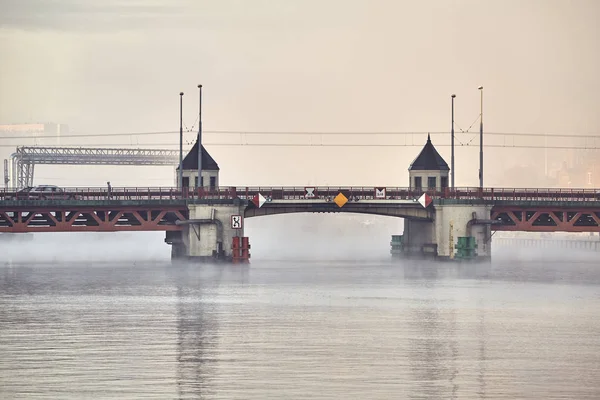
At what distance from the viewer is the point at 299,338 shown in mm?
62000

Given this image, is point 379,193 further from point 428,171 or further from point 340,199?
point 428,171

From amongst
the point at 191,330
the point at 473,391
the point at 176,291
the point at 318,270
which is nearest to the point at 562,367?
the point at 473,391

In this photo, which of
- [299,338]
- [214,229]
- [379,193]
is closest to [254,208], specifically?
[214,229]

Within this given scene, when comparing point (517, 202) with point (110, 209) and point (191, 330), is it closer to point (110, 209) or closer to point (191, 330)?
point (110, 209)

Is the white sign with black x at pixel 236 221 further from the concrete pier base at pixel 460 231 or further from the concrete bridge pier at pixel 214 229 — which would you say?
the concrete pier base at pixel 460 231

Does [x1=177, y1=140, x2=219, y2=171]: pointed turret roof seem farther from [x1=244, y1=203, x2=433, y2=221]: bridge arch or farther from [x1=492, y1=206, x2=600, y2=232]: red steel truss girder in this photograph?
[x1=492, y1=206, x2=600, y2=232]: red steel truss girder

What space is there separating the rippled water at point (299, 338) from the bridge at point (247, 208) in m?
16.8

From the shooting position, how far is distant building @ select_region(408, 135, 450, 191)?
14375 centimetres

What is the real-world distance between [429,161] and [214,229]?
2946 cm

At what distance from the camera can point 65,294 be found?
92.9m

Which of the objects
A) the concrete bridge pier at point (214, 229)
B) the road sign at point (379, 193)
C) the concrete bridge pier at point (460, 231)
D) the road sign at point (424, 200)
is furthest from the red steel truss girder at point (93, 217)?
the concrete bridge pier at point (460, 231)

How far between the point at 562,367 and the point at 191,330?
21607mm

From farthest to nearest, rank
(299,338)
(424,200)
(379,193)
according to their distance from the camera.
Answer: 1. (424,200)
2. (379,193)
3. (299,338)

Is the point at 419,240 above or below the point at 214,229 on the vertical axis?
below
